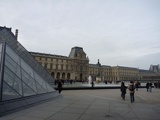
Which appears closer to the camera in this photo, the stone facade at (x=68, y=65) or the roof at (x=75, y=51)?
the stone facade at (x=68, y=65)

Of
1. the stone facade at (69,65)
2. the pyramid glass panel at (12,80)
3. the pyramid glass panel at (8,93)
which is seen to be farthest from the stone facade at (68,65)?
the pyramid glass panel at (8,93)

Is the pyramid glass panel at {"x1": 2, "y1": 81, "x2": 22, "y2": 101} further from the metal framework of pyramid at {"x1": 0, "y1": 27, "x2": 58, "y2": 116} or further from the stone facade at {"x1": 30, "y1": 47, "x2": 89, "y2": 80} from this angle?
the stone facade at {"x1": 30, "y1": 47, "x2": 89, "y2": 80}

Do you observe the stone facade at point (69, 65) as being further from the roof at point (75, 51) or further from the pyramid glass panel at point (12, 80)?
the pyramid glass panel at point (12, 80)

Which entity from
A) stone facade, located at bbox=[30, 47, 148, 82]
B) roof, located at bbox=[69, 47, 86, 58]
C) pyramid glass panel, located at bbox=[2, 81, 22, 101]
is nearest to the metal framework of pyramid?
pyramid glass panel, located at bbox=[2, 81, 22, 101]

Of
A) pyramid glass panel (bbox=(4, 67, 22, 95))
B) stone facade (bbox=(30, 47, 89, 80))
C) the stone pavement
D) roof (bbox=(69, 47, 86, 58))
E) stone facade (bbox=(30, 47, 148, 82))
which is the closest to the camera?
the stone pavement

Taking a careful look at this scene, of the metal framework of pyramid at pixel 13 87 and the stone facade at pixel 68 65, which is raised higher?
the stone facade at pixel 68 65

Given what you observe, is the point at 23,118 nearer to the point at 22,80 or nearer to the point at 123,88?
the point at 22,80

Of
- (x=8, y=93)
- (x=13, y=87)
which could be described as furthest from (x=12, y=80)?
(x=8, y=93)

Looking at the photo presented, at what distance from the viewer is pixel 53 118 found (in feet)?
20.1

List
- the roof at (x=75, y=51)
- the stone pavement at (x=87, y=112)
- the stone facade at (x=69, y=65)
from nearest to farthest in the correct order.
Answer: the stone pavement at (x=87, y=112) → the stone facade at (x=69, y=65) → the roof at (x=75, y=51)

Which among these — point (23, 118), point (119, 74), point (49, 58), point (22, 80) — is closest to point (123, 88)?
point (22, 80)

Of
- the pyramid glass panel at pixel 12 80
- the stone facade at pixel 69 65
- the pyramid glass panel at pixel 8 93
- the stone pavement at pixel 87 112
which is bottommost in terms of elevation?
the stone pavement at pixel 87 112

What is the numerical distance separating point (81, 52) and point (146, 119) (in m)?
90.4

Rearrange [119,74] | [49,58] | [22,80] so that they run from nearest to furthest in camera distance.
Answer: [22,80]
[49,58]
[119,74]
